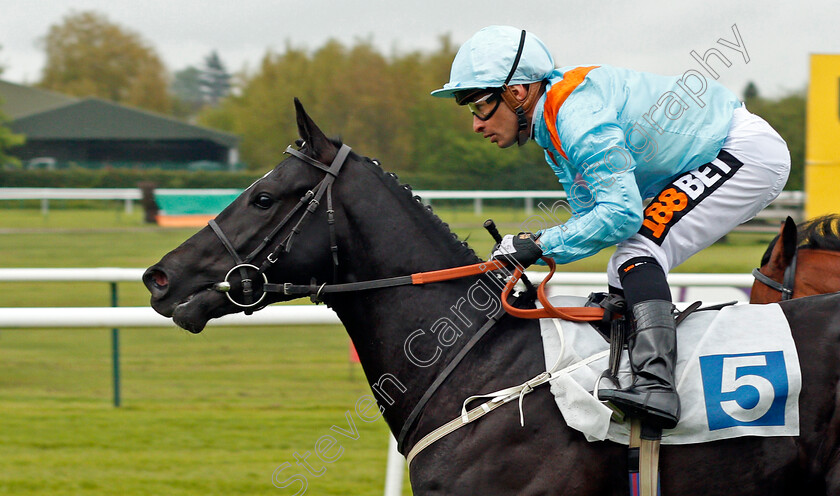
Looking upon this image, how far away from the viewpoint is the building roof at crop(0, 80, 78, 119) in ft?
122

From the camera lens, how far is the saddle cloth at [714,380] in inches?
85.9

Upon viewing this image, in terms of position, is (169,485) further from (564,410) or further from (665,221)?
(665,221)

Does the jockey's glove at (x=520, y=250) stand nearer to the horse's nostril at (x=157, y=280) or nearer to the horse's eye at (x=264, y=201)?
the horse's eye at (x=264, y=201)

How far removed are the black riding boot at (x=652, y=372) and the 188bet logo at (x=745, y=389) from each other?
0.37ft

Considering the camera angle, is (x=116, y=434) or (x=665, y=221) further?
(x=116, y=434)

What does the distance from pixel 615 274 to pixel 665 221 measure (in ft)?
0.67

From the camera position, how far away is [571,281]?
4.82 meters

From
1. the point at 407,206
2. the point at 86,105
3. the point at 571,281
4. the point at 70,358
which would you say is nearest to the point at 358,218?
the point at 407,206

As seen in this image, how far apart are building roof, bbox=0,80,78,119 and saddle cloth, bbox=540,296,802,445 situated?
38.8 meters

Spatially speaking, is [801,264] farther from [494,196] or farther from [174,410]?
[494,196]

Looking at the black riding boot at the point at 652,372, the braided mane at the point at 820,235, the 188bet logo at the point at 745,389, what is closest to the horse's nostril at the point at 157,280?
the black riding boot at the point at 652,372

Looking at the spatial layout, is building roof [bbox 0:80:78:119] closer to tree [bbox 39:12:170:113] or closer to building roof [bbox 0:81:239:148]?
building roof [bbox 0:81:239:148]

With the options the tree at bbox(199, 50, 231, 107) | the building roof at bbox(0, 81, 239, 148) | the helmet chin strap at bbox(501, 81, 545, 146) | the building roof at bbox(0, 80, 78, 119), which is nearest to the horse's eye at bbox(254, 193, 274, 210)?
the helmet chin strap at bbox(501, 81, 545, 146)

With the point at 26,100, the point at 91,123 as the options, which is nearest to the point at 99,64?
the point at 26,100
